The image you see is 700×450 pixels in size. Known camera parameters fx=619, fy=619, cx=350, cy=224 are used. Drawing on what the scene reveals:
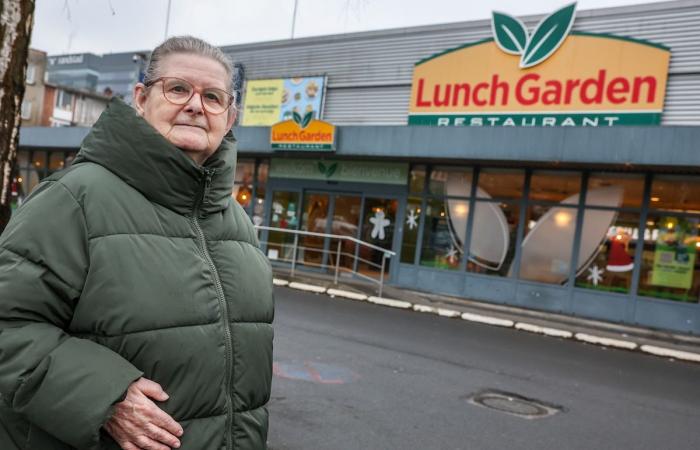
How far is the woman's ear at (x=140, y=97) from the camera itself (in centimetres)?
189

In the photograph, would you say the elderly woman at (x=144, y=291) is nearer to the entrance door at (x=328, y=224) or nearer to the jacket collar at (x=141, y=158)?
the jacket collar at (x=141, y=158)

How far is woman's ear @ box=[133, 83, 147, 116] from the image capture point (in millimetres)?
1888

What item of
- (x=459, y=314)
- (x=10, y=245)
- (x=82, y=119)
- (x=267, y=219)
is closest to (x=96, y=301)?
(x=10, y=245)

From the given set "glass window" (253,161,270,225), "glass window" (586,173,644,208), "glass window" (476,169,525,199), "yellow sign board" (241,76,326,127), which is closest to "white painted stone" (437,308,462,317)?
"glass window" (476,169,525,199)

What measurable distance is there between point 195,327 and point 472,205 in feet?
44.5

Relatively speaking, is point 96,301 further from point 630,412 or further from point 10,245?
point 630,412

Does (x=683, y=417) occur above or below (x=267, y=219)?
below

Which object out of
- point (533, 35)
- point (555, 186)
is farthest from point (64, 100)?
point (555, 186)

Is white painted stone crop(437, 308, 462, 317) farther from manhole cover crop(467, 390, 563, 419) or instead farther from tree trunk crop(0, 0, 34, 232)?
tree trunk crop(0, 0, 34, 232)

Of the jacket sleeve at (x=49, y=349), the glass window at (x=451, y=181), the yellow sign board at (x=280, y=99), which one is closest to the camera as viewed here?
the jacket sleeve at (x=49, y=349)

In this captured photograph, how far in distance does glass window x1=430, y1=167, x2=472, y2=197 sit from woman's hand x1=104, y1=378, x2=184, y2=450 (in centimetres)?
1379

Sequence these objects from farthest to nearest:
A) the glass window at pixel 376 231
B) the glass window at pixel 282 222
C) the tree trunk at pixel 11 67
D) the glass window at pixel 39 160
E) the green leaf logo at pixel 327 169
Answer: the glass window at pixel 39 160
the glass window at pixel 282 222
the green leaf logo at pixel 327 169
the glass window at pixel 376 231
the tree trunk at pixel 11 67

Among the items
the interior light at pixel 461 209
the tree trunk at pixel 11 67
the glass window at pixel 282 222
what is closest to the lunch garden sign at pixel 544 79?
the interior light at pixel 461 209

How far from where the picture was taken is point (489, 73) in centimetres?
1506
